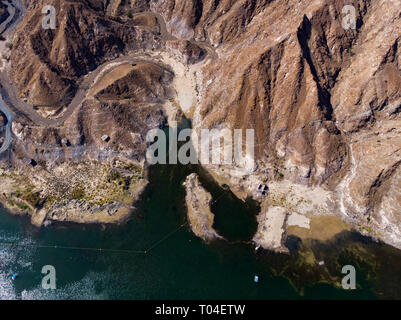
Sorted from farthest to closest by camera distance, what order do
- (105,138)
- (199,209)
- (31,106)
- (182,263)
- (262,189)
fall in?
(31,106)
(105,138)
(262,189)
(199,209)
(182,263)

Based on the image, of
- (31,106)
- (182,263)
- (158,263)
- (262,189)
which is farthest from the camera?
(31,106)

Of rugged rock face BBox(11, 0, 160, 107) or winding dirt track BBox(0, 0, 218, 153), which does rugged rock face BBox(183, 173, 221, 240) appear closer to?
winding dirt track BBox(0, 0, 218, 153)

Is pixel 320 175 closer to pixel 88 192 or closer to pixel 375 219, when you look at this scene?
pixel 375 219

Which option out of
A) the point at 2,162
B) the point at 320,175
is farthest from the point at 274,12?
the point at 2,162

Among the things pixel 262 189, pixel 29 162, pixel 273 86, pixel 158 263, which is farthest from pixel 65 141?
pixel 273 86

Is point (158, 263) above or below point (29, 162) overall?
below

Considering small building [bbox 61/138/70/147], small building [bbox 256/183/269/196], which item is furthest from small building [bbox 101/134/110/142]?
small building [bbox 256/183/269/196]

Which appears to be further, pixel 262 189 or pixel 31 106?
pixel 31 106

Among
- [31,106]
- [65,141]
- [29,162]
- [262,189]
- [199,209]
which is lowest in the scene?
[199,209]

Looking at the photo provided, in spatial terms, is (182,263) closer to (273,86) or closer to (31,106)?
(273,86)

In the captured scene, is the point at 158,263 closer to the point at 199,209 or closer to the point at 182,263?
the point at 182,263

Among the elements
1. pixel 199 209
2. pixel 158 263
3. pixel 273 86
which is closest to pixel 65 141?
pixel 199 209
